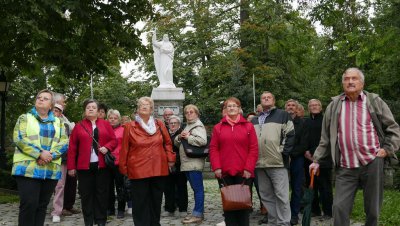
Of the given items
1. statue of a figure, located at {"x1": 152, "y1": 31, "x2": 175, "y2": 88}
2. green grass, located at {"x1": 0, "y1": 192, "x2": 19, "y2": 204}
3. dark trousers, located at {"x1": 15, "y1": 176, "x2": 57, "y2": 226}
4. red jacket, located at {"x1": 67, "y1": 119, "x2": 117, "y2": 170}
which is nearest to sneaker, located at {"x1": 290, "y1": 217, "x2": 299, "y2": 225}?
red jacket, located at {"x1": 67, "y1": 119, "x2": 117, "y2": 170}

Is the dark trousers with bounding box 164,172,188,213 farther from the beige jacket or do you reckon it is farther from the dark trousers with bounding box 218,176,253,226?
the dark trousers with bounding box 218,176,253,226

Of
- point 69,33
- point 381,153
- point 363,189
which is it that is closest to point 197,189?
point 363,189

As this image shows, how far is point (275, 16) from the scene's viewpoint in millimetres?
24375

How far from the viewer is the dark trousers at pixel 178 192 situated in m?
8.61

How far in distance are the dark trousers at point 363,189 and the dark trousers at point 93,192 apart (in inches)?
128

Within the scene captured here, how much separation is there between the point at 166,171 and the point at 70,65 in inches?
249

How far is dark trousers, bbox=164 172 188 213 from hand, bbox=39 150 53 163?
311cm

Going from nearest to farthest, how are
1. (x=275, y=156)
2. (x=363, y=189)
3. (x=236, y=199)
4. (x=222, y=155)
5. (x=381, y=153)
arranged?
1. (x=381, y=153)
2. (x=363, y=189)
3. (x=236, y=199)
4. (x=222, y=155)
5. (x=275, y=156)

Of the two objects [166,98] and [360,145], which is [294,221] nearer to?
[360,145]

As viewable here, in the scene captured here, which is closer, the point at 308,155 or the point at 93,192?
the point at 93,192

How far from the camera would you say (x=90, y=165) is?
704cm

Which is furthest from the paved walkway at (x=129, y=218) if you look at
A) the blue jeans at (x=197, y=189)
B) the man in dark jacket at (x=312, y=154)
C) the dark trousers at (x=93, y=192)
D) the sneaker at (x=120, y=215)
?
the dark trousers at (x=93, y=192)

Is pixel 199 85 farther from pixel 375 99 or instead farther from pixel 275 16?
pixel 375 99

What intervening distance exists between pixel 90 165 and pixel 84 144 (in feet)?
0.98
